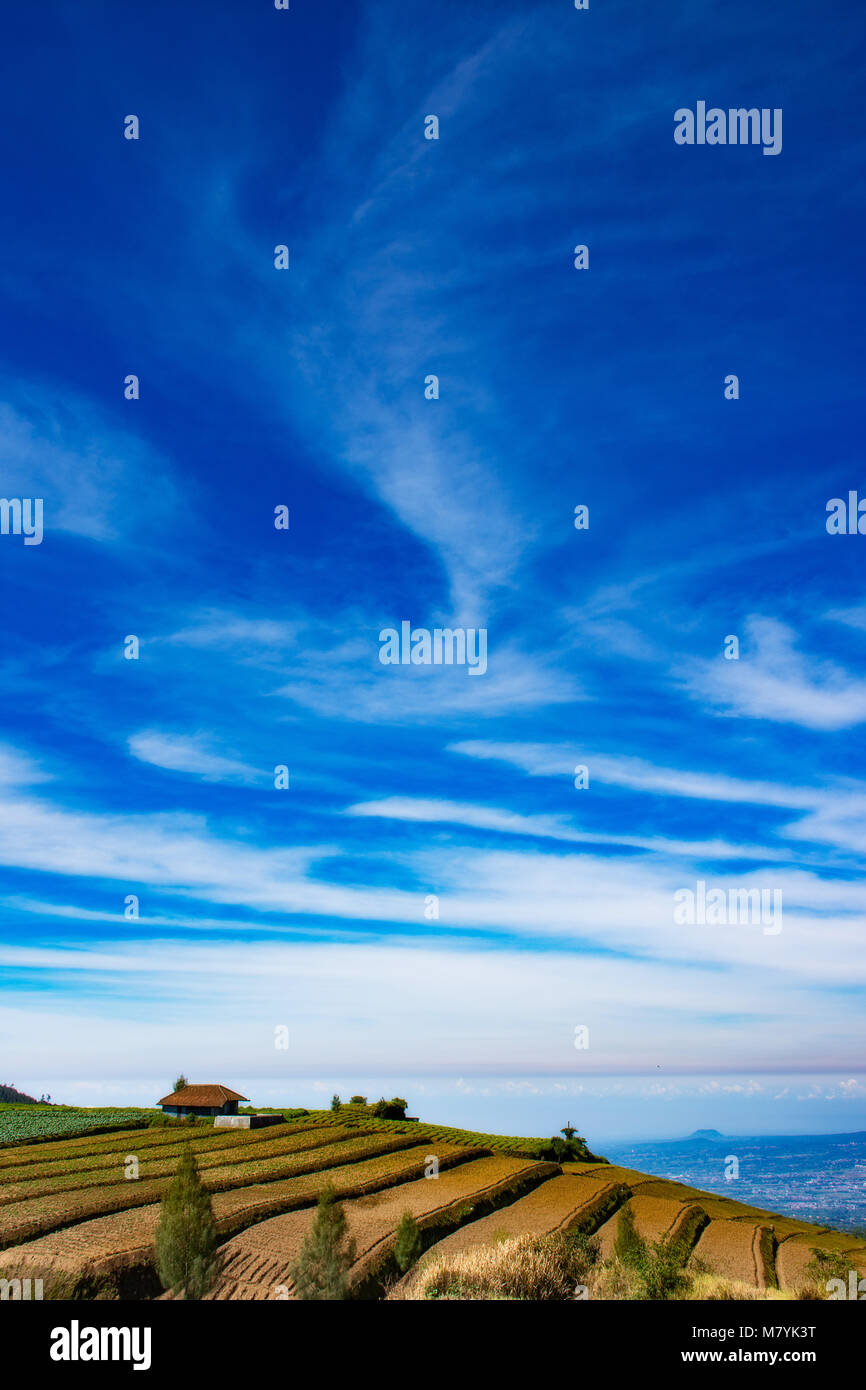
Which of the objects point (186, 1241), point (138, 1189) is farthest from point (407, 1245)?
point (138, 1189)

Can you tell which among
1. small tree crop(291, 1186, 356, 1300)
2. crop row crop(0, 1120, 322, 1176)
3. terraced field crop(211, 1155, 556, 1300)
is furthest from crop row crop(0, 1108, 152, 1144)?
small tree crop(291, 1186, 356, 1300)

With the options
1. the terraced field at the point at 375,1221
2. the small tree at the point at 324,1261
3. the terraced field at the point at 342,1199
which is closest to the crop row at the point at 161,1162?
the terraced field at the point at 342,1199

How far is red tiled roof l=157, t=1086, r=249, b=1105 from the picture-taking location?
4542 inches

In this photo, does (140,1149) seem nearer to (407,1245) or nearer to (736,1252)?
(407,1245)

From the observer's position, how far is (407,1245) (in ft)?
175

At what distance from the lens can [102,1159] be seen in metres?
81.2

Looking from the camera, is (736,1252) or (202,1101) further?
(202,1101)

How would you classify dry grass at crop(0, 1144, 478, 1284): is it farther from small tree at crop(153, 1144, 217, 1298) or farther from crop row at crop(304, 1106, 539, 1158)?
crop row at crop(304, 1106, 539, 1158)

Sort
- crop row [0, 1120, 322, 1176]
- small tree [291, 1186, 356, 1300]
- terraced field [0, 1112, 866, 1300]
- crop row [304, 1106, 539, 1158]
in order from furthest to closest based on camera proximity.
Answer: crop row [304, 1106, 539, 1158]
crop row [0, 1120, 322, 1176]
terraced field [0, 1112, 866, 1300]
small tree [291, 1186, 356, 1300]

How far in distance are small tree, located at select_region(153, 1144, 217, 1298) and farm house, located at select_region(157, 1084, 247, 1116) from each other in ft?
227

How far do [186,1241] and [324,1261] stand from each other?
8.22 metres
